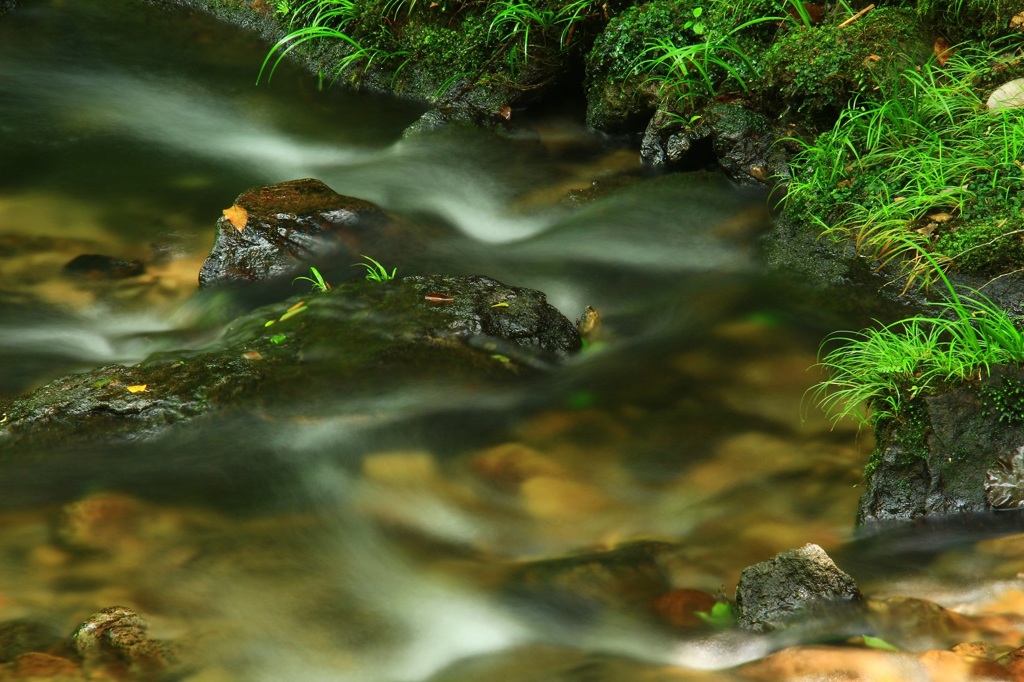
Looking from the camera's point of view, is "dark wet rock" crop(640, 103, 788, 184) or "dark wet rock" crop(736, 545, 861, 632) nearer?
"dark wet rock" crop(736, 545, 861, 632)

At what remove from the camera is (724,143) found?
18.7 feet

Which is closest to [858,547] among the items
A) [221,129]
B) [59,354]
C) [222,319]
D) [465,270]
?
[465,270]

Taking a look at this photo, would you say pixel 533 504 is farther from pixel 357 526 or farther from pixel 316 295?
pixel 316 295

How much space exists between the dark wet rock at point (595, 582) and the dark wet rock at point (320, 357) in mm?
1182

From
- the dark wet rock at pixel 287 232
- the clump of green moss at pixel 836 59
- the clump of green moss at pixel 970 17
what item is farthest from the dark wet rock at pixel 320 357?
the clump of green moss at pixel 970 17

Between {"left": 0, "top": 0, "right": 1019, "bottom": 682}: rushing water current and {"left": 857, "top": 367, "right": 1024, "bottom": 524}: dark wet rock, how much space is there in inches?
6.5

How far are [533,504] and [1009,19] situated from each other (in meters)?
3.75

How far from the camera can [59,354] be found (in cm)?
461

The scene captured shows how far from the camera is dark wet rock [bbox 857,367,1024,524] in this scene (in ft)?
10.8

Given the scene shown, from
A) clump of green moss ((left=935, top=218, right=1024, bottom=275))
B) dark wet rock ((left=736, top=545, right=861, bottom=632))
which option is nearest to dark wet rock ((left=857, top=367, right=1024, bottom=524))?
dark wet rock ((left=736, top=545, right=861, bottom=632))

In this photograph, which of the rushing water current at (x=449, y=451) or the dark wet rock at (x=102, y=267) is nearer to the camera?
the rushing water current at (x=449, y=451)

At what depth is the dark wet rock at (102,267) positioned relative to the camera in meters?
5.25

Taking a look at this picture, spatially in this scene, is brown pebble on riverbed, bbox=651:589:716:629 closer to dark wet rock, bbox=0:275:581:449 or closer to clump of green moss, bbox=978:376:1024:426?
clump of green moss, bbox=978:376:1024:426

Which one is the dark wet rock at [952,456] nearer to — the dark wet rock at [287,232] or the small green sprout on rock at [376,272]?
the small green sprout on rock at [376,272]
